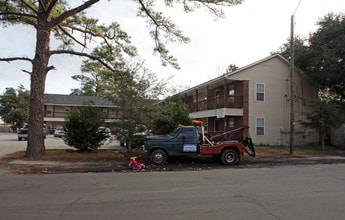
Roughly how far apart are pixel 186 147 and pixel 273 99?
15.8 m

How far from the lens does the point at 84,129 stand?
21.2 meters

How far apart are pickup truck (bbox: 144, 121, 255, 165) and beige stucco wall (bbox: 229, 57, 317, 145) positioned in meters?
12.8

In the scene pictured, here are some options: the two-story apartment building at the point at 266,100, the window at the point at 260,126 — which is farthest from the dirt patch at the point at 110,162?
the two-story apartment building at the point at 266,100

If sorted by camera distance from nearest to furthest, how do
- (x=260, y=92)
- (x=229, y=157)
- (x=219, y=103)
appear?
(x=229, y=157)
(x=260, y=92)
(x=219, y=103)

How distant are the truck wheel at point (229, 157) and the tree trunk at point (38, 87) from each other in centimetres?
965

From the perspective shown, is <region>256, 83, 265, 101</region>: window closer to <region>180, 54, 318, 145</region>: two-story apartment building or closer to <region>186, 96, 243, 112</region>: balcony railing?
<region>180, 54, 318, 145</region>: two-story apartment building

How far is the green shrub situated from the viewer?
21.1 m

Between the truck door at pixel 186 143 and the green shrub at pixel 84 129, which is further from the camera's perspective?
the green shrub at pixel 84 129

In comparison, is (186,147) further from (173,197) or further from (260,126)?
(260,126)

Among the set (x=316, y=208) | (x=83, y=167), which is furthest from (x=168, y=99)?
(x=316, y=208)

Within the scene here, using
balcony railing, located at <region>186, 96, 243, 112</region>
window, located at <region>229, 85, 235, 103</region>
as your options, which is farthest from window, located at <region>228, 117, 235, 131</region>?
window, located at <region>229, 85, 235, 103</region>

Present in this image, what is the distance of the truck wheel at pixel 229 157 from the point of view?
1689 centimetres

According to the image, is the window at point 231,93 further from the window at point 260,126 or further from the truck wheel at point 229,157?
the truck wheel at point 229,157

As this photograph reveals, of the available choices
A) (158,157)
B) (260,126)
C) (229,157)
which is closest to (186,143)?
(158,157)
